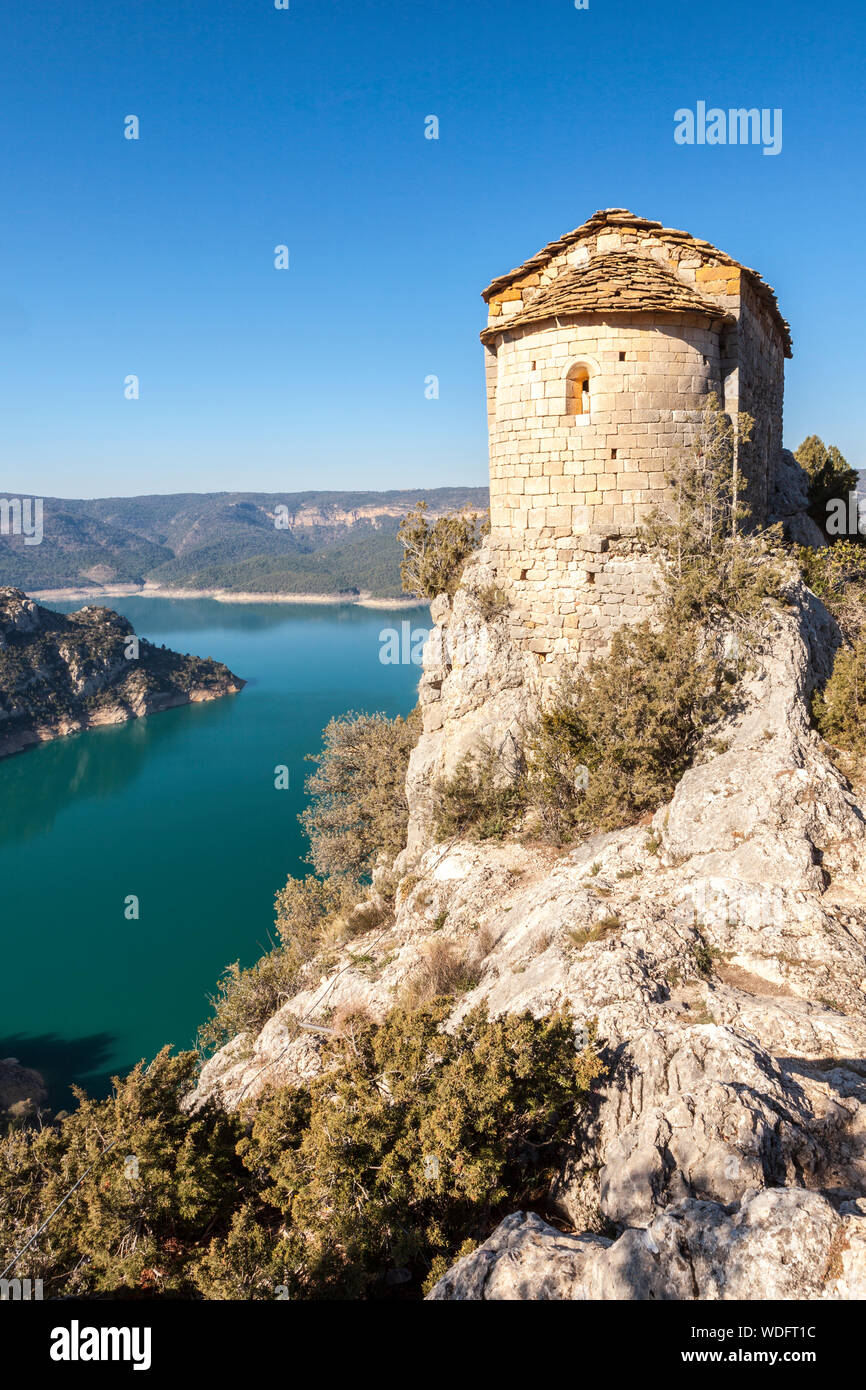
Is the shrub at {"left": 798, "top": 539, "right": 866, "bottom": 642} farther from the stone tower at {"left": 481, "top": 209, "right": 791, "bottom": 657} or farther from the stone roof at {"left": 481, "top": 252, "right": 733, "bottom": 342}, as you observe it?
the stone roof at {"left": 481, "top": 252, "right": 733, "bottom": 342}

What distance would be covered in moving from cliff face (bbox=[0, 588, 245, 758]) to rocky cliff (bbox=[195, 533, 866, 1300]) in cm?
6054

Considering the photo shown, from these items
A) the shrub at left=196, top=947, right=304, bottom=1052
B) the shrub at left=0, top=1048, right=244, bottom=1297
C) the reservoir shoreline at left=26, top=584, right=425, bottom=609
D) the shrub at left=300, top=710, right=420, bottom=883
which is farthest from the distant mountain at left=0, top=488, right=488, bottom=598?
the shrub at left=0, top=1048, right=244, bottom=1297

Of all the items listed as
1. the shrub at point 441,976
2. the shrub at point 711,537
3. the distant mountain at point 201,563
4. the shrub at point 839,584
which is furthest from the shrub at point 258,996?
the distant mountain at point 201,563

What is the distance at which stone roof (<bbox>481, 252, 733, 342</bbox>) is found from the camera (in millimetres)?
8703

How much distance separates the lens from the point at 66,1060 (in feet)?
81.6

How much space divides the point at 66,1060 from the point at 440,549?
22565mm

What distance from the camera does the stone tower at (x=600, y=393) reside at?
888 centimetres

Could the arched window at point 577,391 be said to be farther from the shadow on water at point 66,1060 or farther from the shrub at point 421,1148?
the shadow on water at point 66,1060

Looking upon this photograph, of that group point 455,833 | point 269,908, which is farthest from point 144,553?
point 455,833

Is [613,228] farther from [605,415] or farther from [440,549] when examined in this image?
[440,549]

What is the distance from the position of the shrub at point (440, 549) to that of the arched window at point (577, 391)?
8.95ft

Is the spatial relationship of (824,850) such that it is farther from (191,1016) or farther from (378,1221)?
(191,1016)

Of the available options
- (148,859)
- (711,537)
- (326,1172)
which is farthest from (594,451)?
(148,859)
